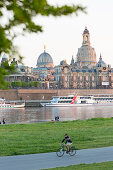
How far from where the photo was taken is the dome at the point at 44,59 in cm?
15062

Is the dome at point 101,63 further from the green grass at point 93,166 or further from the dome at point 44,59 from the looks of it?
the green grass at point 93,166

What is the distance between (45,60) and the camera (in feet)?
494

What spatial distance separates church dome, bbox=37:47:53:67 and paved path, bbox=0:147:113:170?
138m

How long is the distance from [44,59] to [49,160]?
140 m

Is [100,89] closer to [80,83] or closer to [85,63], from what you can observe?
[80,83]

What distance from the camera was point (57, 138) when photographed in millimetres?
16719

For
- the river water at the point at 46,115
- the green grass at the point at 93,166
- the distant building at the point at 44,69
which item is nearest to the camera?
the green grass at the point at 93,166

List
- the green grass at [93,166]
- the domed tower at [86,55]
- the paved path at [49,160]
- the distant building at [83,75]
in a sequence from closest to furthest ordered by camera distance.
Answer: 1. the green grass at [93,166]
2. the paved path at [49,160]
3. the distant building at [83,75]
4. the domed tower at [86,55]

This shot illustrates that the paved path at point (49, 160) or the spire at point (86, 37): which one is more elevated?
the spire at point (86, 37)

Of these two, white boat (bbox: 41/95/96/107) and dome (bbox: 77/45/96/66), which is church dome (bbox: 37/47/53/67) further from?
white boat (bbox: 41/95/96/107)

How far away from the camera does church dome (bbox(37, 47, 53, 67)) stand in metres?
151

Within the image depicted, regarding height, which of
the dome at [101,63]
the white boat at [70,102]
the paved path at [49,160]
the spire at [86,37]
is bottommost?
the paved path at [49,160]

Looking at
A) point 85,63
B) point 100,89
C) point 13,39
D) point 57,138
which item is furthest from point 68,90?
point 13,39

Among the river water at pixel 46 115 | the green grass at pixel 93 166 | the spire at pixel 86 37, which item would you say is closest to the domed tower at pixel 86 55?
the spire at pixel 86 37
